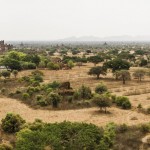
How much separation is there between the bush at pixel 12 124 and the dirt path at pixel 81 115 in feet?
11.4

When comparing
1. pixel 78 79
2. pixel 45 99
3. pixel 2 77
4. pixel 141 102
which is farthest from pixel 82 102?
pixel 2 77

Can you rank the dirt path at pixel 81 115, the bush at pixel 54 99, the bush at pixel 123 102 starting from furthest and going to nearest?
the bush at pixel 54 99, the bush at pixel 123 102, the dirt path at pixel 81 115

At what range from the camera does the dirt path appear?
37688mm

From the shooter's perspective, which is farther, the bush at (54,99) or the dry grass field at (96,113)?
the bush at (54,99)

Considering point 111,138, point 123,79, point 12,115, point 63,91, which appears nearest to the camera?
point 111,138

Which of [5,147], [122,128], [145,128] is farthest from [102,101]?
[5,147]

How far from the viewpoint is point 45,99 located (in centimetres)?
4597

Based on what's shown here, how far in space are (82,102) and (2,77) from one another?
107 ft

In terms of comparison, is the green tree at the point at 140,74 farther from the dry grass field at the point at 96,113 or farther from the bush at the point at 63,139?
the bush at the point at 63,139

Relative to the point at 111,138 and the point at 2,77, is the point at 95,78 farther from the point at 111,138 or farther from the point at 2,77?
the point at 111,138

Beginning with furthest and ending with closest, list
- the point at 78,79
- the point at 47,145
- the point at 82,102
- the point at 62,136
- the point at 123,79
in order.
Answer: the point at 78,79
the point at 123,79
the point at 82,102
the point at 62,136
the point at 47,145

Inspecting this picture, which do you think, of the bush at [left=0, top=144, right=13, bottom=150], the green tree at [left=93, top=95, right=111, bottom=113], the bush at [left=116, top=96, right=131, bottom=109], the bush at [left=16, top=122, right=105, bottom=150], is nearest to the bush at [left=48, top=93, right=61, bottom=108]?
the green tree at [left=93, top=95, right=111, bottom=113]

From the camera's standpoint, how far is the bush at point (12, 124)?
1341 inches

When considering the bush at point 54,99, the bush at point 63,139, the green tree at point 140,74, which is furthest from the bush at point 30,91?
the green tree at point 140,74
